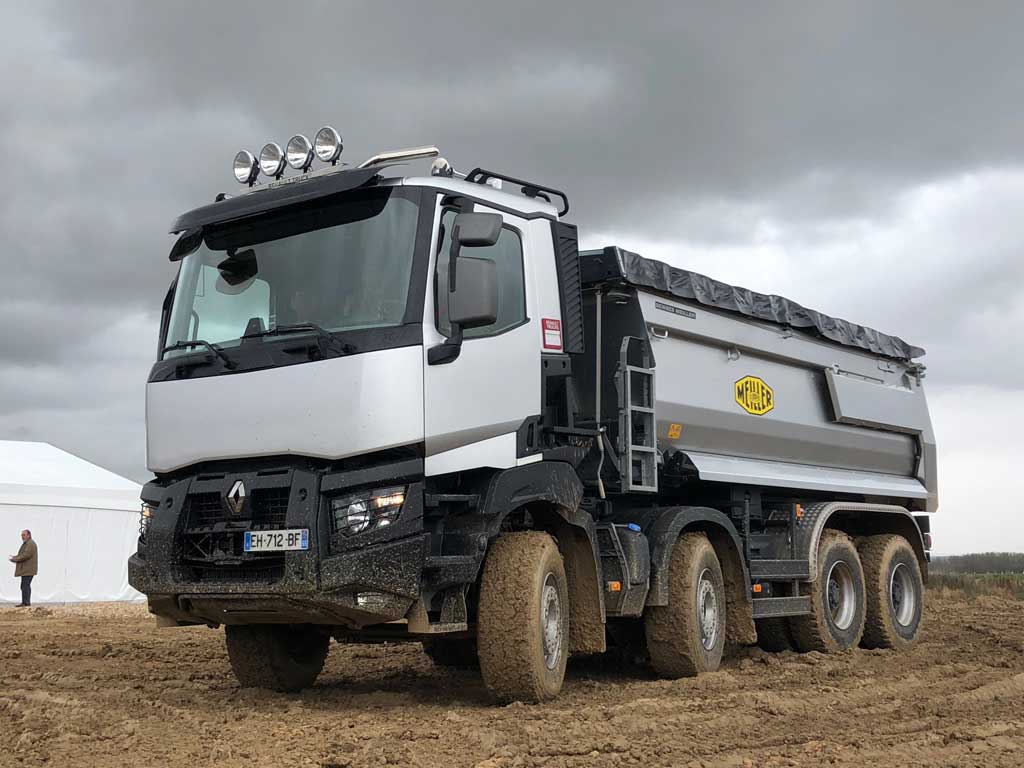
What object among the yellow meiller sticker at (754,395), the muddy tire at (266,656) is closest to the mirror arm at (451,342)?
the muddy tire at (266,656)

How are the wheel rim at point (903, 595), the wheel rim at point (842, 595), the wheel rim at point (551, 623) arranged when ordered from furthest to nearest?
the wheel rim at point (903, 595) → the wheel rim at point (842, 595) → the wheel rim at point (551, 623)

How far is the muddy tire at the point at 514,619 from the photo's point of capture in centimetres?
703

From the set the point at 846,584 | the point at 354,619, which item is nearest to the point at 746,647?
the point at 846,584

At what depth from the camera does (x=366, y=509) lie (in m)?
6.59

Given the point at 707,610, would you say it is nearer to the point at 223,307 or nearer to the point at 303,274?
the point at 303,274

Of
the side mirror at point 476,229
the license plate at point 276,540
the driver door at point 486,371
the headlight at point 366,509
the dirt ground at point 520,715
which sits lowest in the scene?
the dirt ground at point 520,715

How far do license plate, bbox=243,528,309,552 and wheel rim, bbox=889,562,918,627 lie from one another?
8014 mm

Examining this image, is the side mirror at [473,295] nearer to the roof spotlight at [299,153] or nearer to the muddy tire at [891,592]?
the roof spotlight at [299,153]

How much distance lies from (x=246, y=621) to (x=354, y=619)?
0.89 meters

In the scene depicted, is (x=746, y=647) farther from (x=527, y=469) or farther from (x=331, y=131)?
(x=331, y=131)

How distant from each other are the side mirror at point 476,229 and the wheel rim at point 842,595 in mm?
6154

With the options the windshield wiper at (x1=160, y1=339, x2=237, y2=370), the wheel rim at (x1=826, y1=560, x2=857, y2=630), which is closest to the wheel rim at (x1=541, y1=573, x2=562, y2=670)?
the windshield wiper at (x1=160, y1=339, x2=237, y2=370)

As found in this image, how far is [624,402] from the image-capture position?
8.70m

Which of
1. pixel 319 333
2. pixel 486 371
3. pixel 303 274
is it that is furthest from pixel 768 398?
pixel 319 333
